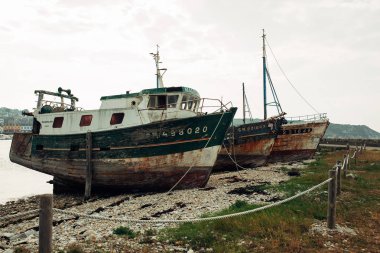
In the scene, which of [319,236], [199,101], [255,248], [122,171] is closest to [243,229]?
[255,248]

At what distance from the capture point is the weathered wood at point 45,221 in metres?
5.20

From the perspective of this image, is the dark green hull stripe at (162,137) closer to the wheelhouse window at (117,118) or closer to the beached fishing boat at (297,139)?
the wheelhouse window at (117,118)

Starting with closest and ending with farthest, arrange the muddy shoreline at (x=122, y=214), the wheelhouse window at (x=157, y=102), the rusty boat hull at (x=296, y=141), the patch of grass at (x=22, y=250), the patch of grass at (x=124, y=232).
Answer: the patch of grass at (x=22, y=250), the muddy shoreline at (x=122, y=214), the patch of grass at (x=124, y=232), the wheelhouse window at (x=157, y=102), the rusty boat hull at (x=296, y=141)

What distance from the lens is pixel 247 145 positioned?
30.1m

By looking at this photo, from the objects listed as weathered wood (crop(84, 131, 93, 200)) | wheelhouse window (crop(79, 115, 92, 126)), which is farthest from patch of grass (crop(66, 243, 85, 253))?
wheelhouse window (crop(79, 115, 92, 126))

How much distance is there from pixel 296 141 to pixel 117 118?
21.7 metres

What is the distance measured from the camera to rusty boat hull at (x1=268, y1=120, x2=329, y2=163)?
3359 cm

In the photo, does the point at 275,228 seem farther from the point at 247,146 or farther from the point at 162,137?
the point at 247,146

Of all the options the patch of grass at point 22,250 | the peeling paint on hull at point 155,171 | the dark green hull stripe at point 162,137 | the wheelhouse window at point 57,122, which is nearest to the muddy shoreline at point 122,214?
the patch of grass at point 22,250

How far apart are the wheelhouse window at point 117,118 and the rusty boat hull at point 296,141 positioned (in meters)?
19.5

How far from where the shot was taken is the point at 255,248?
756 cm

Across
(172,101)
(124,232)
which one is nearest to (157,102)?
(172,101)

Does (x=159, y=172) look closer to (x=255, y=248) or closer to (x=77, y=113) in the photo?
(x=77, y=113)

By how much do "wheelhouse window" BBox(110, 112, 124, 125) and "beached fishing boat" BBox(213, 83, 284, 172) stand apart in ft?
41.1
